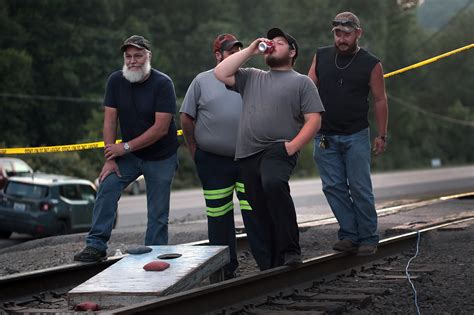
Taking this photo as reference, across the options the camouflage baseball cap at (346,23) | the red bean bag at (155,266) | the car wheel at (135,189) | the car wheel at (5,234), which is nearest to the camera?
the red bean bag at (155,266)

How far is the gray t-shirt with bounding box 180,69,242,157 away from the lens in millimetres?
8742

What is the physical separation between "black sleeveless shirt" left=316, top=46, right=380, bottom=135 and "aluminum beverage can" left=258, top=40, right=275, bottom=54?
4.89 feet

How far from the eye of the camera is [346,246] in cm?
963

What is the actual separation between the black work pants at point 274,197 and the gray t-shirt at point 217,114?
0.38 m

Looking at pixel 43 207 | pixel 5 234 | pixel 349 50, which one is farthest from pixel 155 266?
pixel 5 234

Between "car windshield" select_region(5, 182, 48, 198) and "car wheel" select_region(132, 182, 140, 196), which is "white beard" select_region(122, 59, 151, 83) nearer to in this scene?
"car windshield" select_region(5, 182, 48, 198)

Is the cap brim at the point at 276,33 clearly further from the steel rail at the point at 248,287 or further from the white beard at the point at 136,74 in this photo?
the steel rail at the point at 248,287

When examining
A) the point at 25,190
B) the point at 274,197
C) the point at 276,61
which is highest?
the point at 276,61

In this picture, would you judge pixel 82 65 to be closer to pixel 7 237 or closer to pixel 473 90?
pixel 7 237

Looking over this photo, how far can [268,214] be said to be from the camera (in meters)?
8.61

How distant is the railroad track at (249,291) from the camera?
688 cm

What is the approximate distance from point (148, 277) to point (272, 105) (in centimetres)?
176

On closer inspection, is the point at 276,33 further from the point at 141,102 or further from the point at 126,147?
the point at 126,147

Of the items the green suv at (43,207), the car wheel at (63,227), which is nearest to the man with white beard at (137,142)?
the green suv at (43,207)
